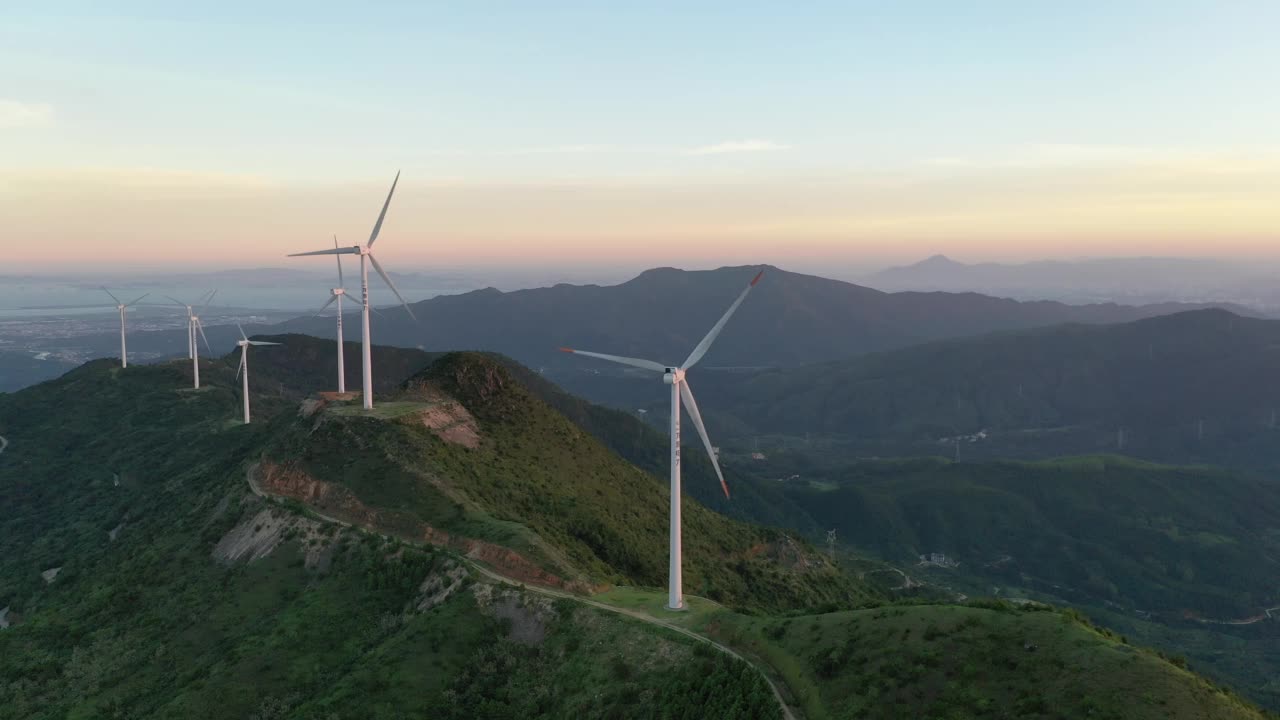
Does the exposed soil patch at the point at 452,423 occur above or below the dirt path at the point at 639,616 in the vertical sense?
above

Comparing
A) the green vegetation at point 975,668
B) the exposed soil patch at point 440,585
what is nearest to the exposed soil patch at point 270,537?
the exposed soil patch at point 440,585

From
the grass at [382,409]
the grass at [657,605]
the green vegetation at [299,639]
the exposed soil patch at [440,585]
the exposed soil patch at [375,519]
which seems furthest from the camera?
the grass at [382,409]

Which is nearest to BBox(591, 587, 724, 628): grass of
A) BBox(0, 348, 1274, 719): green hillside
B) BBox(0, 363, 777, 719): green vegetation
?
BBox(0, 348, 1274, 719): green hillside

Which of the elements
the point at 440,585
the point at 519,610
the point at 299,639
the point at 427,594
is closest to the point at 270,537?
the point at 299,639

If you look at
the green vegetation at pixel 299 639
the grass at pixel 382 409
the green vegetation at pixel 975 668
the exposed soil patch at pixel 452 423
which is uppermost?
the grass at pixel 382 409

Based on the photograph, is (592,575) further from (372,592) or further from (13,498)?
(13,498)

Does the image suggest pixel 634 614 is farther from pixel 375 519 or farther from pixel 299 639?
pixel 375 519

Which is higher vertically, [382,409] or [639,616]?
[382,409]

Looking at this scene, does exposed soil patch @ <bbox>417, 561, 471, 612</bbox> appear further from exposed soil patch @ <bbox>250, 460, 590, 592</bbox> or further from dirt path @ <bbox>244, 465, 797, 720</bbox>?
exposed soil patch @ <bbox>250, 460, 590, 592</bbox>

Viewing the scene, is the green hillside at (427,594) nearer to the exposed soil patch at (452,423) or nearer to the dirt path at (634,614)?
the exposed soil patch at (452,423)

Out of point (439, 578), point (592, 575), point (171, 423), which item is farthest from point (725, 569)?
point (171, 423)

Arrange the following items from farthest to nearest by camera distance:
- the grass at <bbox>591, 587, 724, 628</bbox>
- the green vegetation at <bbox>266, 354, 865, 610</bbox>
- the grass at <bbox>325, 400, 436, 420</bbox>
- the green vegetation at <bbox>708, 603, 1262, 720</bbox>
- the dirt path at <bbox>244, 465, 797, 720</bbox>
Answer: the grass at <bbox>325, 400, 436, 420</bbox>, the green vegetation at <bbox>266, 354, 865, 610</bbox>, the grass at <bbox>591, 587, 724, 628</bbox>, the dirt path at <bbox>244, 465, 797, 720</bbox>, the green vegetation at <bbox>708, 603, 1262, 720</bbox>
